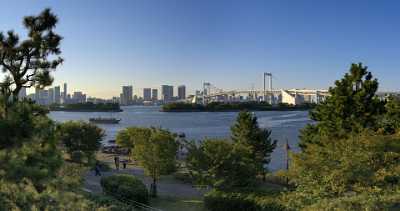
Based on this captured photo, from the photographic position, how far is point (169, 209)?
55.2ft

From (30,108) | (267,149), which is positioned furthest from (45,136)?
(267,149)

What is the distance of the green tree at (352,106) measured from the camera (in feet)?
68.3

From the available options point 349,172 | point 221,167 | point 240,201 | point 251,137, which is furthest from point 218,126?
point 349,172

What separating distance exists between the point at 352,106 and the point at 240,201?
354 inches

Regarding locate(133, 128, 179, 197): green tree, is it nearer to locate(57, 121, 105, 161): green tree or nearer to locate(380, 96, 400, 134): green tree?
locate(57, 121, 105, 161): green tree

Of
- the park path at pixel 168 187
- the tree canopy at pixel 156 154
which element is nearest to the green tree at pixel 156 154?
the tree canopy at pixel 156 154

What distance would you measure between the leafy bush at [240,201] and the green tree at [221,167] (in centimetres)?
100

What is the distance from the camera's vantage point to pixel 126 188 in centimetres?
1697

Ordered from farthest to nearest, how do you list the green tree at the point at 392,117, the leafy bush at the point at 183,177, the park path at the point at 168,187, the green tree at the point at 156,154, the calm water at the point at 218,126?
the calm water at the point at 218,126, the leafy bush at the point at 183,177, the green tree at the point at 392,117, the green tree at the point at 156,154, the park path at the point at 168,187

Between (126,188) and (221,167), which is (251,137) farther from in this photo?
(126,188)

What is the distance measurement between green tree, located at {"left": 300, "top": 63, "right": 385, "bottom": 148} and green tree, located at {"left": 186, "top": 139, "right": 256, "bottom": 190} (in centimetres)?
451

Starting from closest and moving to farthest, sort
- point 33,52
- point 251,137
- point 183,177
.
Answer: point 33,52 → point 183,177 → point 251,137

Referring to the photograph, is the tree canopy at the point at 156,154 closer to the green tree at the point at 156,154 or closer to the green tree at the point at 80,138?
the green tree at the point at 156,154

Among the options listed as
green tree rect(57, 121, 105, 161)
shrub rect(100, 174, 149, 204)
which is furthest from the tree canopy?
green tree rect(57, 121, 105, 161)
